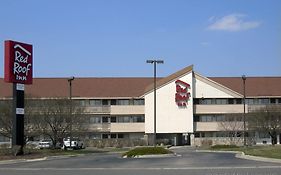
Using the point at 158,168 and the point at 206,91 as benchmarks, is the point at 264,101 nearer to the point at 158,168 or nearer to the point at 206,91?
the point at 206,91

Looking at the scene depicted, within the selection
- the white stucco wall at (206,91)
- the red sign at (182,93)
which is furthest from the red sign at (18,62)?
the white stucco wall at (206,91)

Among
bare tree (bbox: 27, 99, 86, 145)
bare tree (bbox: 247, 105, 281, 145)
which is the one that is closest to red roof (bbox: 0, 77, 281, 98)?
bare tree (bbox: 247, 105, 281, 145)

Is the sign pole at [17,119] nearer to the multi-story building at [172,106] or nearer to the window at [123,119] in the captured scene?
the multi-story building at [172,106]

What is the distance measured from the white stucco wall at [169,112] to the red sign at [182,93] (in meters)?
0.54

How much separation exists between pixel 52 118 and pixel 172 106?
1261 inches

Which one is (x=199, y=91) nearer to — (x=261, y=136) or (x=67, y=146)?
(x=261, y=136)

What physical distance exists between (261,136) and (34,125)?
3975 centimetres

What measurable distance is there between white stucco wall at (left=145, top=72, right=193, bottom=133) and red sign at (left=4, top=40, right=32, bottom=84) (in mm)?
41870

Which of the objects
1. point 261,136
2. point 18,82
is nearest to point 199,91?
point 261,136

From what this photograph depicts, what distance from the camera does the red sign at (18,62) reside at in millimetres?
38844

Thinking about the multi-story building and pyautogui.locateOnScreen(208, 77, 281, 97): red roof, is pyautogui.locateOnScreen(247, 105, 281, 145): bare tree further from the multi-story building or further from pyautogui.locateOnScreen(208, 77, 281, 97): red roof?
pyautogui.locateOnScreen(208, 77, 281, 97): red roof

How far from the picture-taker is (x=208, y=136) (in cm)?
8231

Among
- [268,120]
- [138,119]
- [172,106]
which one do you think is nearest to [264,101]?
Answer: [268,120]

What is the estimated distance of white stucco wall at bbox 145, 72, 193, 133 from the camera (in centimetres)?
8138
